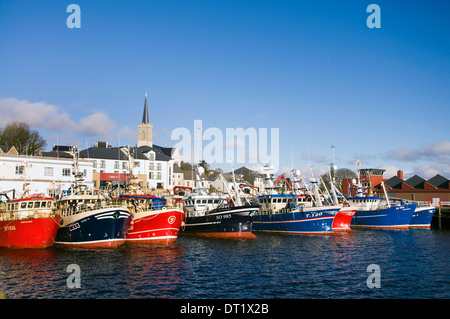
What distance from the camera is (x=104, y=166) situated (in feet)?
292

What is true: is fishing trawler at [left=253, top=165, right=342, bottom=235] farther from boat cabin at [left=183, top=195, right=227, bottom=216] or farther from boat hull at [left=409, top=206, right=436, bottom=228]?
boat hull at [left=409, top=206, right=436, bottom=228]

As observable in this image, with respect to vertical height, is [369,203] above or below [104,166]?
below

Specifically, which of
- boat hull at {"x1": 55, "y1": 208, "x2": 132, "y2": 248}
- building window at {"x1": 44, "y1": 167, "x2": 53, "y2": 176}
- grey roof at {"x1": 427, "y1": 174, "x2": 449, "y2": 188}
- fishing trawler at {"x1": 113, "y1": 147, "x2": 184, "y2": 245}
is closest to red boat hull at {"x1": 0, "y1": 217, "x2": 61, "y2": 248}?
boat hull at {"x1": 55, "y1": 208, "x2": 132, "y2": 248}

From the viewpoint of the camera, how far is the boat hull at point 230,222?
4694 cm

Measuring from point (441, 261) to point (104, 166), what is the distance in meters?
73.5

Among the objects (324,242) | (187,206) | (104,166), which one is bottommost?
(324,242)

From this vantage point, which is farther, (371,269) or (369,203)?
(369,203)

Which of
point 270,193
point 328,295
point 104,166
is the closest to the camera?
point 328,295

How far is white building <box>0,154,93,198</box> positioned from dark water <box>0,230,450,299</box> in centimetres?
3060

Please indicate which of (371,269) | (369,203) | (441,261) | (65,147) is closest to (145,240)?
(371,269)

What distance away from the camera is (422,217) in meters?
69.3

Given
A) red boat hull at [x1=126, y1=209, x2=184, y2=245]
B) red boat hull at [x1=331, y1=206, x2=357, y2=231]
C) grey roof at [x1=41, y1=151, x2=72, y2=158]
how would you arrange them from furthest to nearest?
grey roof at [x1=41, y1=151, x2=72, y2=158] < red boat hull at [x1=331, y1=206, x2=357, y2=231] < red boat hull at [x1=126, y1=209, x2=184, y2=245]

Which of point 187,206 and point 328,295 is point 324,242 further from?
point 328,295

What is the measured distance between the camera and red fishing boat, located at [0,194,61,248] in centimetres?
3706
